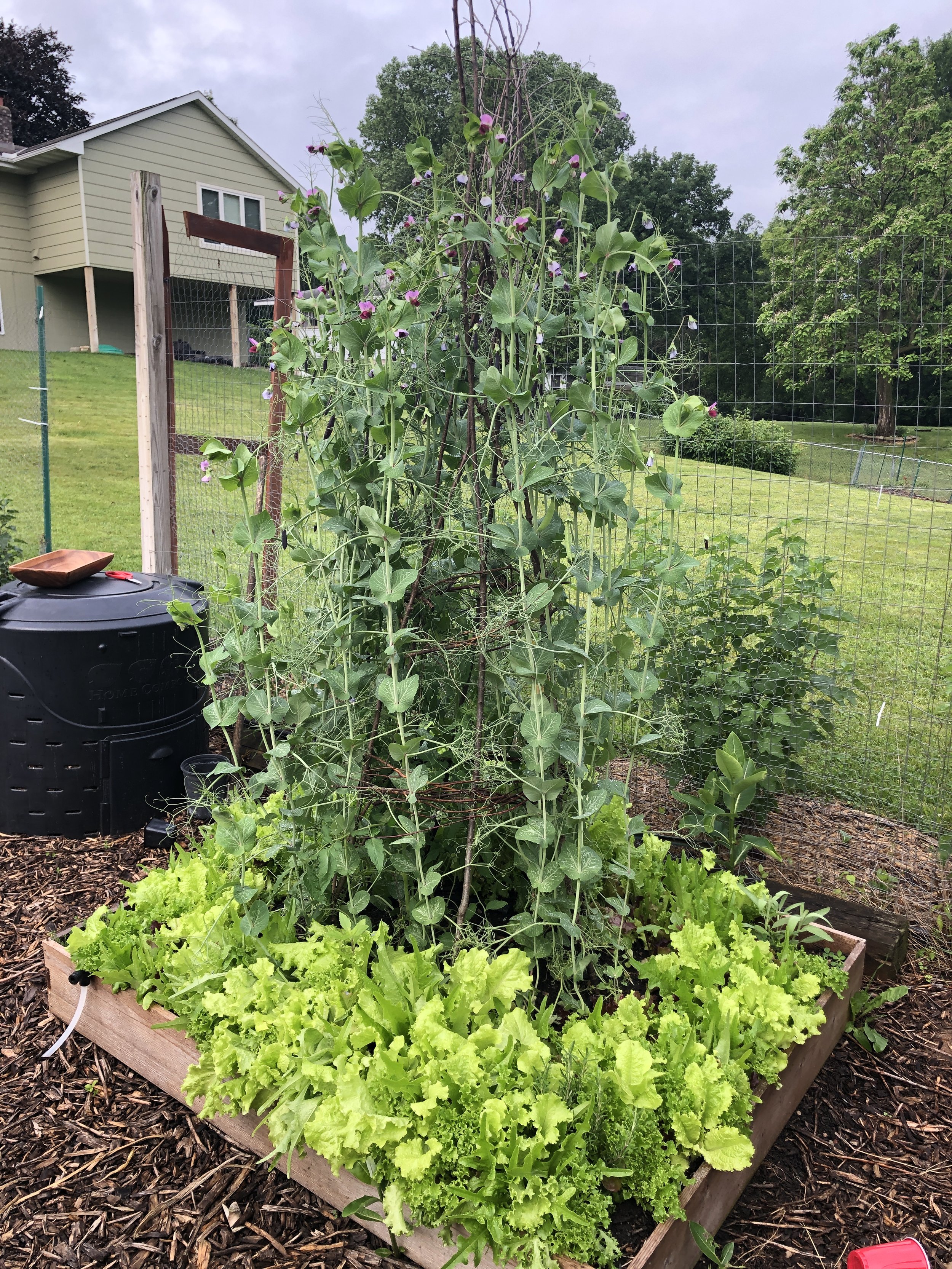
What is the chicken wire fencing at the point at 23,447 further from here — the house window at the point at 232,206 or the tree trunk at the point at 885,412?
the tree trunk at the point at 885,412

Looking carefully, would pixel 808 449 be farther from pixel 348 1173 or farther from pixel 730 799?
pixel 348 1173

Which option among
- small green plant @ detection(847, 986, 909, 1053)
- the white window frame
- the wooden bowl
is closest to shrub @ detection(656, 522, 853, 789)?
small green plant @ detection(847, 986, 909, 1053)

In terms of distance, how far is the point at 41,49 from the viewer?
23.2 metres

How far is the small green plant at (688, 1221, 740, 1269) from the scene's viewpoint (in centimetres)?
140

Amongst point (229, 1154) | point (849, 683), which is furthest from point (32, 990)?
point (849, 683)

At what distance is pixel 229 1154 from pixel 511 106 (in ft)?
7.52

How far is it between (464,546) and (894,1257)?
1450mm

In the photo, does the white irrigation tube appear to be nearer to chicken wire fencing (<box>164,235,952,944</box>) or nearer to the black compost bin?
the black compost bin

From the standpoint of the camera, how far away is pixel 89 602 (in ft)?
9.32

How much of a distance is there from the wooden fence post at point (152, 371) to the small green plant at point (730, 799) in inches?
111

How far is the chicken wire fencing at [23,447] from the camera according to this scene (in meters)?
6.90

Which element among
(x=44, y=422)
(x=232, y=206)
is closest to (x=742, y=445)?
(x=44, y=422)

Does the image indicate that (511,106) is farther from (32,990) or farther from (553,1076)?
(32,990)

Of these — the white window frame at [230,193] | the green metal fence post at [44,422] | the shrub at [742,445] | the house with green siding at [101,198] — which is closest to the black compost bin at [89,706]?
the shrub at [742,445]
